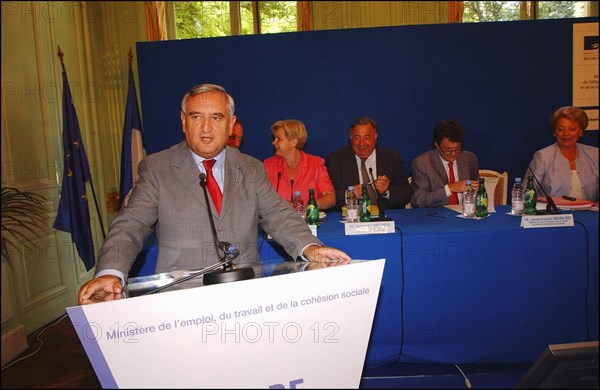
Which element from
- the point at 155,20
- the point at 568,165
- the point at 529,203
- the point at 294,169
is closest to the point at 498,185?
the point at 568,165

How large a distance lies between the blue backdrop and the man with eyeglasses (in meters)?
1.23

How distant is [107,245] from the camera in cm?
145

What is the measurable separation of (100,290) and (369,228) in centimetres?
157

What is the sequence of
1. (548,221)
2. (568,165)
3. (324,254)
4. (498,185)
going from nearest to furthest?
(324,254), (548,221), (568,165), (498,185)

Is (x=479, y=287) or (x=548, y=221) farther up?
(x=548, y=221)

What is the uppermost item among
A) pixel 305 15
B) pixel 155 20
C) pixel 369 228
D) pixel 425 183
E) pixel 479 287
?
pixel 305 15

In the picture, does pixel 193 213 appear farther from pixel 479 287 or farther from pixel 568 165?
pixel 568 165

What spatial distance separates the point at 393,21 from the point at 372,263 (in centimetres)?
544

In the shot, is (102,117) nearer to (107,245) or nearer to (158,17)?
(158,17)

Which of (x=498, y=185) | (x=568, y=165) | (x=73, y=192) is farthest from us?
(x=73, y=192)

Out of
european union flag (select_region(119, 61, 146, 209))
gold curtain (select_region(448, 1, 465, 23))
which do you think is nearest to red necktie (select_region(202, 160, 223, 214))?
european union flag (select_region(119, 61, 146, 209))

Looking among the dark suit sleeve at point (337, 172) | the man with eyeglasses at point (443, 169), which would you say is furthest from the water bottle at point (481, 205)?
the dark suit sleeve at point (337, 172)

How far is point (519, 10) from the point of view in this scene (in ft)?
19.9

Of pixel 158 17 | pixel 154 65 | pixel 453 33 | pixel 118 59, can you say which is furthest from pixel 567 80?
pixel 118 59
